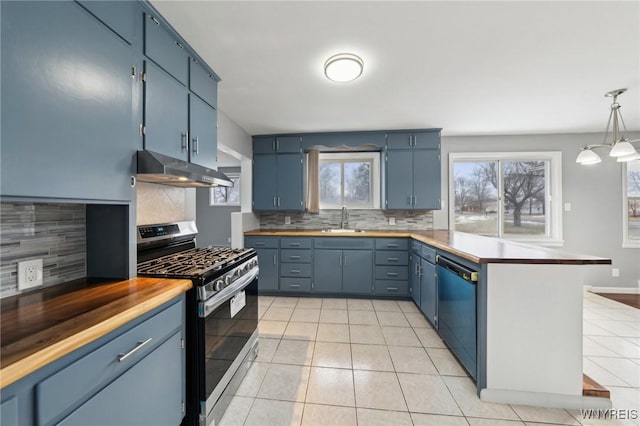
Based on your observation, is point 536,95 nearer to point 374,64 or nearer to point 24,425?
point 374,64

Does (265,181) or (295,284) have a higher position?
(265,181)

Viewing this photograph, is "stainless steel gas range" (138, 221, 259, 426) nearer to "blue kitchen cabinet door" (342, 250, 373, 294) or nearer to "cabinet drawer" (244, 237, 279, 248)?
"cabinet drawer" (244, 237, 279, 248)

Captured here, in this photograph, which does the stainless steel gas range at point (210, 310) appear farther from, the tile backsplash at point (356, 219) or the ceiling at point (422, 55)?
the tile backsplash at point (356, 219)

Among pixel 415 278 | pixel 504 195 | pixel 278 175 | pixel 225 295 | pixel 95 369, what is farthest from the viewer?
pixel 504 195

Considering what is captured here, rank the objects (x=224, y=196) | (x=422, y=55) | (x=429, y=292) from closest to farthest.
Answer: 1. (x=422, y=55)
2. (x=429, y=292)
3. (x=224, y=196)

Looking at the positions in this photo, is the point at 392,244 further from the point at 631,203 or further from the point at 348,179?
the point at 631,203

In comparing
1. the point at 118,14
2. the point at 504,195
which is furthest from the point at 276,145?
the point at 504,195

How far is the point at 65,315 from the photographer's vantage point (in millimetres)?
909

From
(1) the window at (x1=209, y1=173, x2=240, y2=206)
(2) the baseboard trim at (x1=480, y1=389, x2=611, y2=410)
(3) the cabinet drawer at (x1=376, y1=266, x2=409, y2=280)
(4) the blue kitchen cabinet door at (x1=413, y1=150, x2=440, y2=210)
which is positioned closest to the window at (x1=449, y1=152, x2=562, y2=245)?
(4) the blue kitchen cabinet door at (x1=413, y1=150, x2=440, y2=210)

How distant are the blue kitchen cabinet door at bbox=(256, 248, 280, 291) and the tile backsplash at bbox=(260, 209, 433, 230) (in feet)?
2.18

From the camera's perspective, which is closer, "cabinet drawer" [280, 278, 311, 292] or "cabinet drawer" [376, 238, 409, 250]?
"cabinet drawer" [376, 238, 409, 250]

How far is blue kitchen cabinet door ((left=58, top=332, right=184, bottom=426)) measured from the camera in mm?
846

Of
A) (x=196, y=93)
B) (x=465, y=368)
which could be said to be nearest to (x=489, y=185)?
(x=465, y=368)

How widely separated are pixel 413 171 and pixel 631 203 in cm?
328
